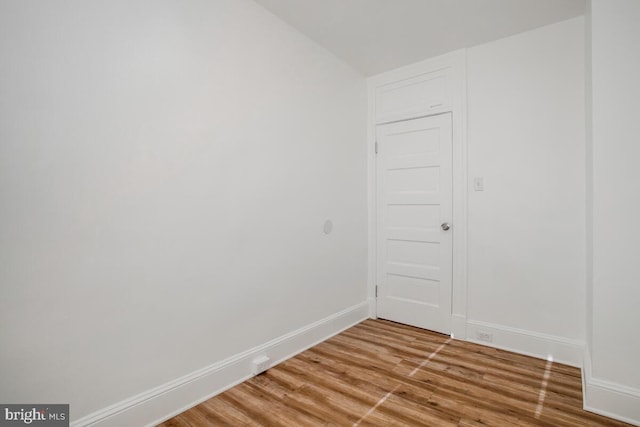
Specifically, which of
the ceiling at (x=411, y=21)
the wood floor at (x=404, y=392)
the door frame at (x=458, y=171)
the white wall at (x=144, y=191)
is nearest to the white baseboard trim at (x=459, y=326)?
the door frame at (x=458, y=171)

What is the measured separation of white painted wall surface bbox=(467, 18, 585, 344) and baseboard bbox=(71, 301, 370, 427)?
1617mm

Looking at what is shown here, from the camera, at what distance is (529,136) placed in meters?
2.65

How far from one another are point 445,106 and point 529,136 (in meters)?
0.75

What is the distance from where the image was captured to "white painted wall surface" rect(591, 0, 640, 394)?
178 cm

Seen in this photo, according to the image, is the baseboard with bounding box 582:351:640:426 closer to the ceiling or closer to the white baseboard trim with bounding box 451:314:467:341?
the white baseboard trim with bounding box 451:314:467:341

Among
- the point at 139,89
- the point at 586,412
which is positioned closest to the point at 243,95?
the point at 139,89

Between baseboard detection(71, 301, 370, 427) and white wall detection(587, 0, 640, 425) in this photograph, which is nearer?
baseboard detection(71, 301, 370, 427)

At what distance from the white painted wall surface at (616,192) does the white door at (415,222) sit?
1217mm

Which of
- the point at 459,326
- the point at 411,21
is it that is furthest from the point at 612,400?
the point at 411,21

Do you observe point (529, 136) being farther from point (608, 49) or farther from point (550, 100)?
point (608, 49)

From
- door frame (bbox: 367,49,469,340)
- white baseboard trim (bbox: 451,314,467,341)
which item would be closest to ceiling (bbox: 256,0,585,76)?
door frame (bbox: 367,49,469,340)

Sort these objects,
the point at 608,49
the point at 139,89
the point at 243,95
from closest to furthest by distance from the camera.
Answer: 1. the point at 139,89
2. the point at 608,49
3. the point at 243,95

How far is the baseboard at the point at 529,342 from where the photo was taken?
96.9 inches

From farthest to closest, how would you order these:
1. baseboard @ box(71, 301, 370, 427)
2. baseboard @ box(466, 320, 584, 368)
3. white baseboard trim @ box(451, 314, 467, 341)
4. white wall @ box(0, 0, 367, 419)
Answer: white baseboard trim @ box(451, 314, 467, 341) → baseboard @ box(466, 320, 584, 368) → baseboard @ box(71, 301, 370, 427) → white wall @ box(0, 0, 367, 419)
